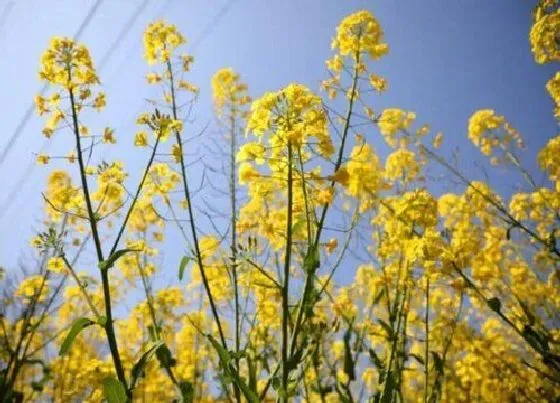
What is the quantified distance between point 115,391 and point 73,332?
36cm

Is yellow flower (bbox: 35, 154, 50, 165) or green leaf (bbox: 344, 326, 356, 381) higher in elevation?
yellow flower (bbox: 35, 154, 50, 165)

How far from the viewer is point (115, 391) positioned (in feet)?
6.24

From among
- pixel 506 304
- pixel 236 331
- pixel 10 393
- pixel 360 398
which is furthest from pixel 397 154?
pixel 10 393

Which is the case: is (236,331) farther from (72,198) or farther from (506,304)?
(506,304)

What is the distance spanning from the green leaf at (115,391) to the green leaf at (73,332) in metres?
0.28

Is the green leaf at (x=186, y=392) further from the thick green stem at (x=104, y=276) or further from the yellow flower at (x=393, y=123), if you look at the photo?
the yellow flower at (x=393, y=123)

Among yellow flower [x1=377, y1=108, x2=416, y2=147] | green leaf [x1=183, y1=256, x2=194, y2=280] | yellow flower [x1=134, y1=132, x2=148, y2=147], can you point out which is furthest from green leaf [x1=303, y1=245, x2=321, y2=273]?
yellow flower [x1=377, y1=108, x2=416, y2=147]

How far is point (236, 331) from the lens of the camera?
8.56 feet

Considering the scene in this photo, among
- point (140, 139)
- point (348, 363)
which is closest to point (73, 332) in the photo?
point (140, 139)

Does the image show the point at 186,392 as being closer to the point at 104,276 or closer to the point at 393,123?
the point at 104,276

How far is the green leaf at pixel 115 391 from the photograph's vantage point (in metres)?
1.90

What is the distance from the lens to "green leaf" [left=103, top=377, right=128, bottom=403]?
6.22ft

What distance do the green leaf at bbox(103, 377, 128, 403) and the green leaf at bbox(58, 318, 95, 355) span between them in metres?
0.28

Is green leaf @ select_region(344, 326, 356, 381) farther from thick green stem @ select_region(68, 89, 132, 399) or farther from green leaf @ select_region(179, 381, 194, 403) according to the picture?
thick green stem @ select_region(68, 89, 132, 399)
